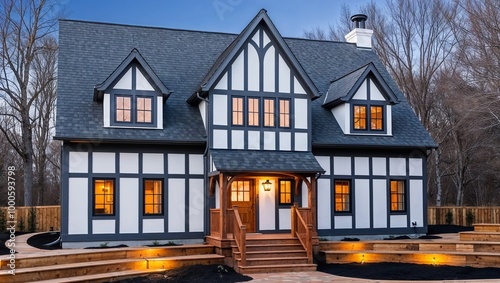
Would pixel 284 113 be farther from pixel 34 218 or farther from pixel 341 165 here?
pixel 34 218

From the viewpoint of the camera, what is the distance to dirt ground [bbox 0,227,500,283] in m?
13.4

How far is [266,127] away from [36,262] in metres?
8.38

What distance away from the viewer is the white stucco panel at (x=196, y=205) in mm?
18203

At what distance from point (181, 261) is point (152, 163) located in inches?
162

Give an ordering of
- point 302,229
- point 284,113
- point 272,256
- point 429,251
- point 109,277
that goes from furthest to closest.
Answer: point 284,113 → point 302,229 → point 429,251 → point 272,256 → point 109,277

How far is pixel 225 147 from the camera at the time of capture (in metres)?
17.8

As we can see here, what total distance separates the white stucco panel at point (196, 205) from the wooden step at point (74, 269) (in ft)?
12.1

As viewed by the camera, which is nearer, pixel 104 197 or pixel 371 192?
pixel 104 197

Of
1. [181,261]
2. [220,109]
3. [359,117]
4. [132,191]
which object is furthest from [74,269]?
[359,117]

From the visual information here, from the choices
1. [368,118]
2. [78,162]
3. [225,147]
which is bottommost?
[78,162]

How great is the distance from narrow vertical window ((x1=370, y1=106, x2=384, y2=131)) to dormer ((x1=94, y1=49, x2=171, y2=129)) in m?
7.70

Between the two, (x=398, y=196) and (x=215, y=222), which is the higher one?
(x=398, y=196)

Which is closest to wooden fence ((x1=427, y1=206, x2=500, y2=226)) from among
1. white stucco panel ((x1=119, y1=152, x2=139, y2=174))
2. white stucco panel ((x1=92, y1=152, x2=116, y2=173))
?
white stucco panel ((x1=119, y1=152, x2=139, y2=174))

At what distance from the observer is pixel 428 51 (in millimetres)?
34094
